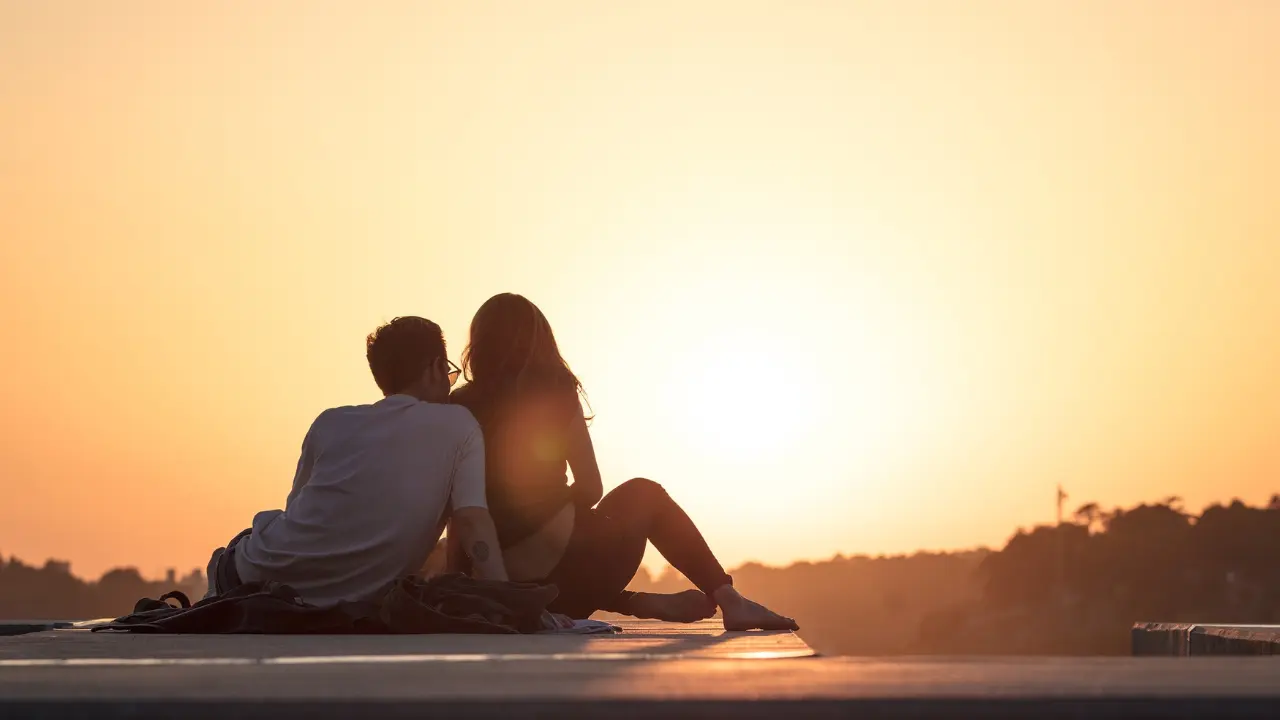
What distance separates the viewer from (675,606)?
23.2 ft

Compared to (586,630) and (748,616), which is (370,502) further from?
(748,616)

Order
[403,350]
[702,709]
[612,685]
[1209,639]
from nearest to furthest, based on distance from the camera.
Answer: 1. [702,709]
2. [612,685]
3. [403,350]
4. [1209,639]

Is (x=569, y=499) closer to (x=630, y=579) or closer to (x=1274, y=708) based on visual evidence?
(x=630, y=579)

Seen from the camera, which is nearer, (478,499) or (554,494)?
(478,499)

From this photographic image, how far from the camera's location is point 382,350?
21.7 ft

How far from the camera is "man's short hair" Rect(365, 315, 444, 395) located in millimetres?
6598

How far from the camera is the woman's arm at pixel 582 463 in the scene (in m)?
6.88

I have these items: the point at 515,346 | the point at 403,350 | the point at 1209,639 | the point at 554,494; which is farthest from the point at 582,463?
the point at 1209,639

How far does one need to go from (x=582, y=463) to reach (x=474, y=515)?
678mm

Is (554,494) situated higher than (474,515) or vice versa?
(554,494)

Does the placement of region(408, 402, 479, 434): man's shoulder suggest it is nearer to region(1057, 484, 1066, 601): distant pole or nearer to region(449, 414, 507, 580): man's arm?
region(449, 414, 507, 580): man's arm

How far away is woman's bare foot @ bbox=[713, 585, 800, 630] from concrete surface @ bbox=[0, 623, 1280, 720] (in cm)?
184

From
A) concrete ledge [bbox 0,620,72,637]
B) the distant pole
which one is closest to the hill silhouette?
the distant pole

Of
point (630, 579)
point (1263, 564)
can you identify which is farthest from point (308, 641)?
point (1263, 564)
